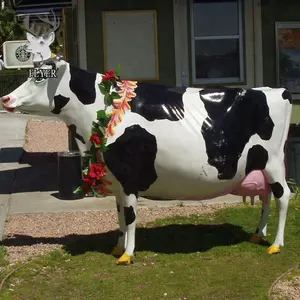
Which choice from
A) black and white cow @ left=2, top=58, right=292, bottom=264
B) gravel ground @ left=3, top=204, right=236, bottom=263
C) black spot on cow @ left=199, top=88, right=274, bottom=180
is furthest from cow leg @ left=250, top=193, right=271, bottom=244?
gravel ground @ left=3, top=204, right=236, bottom=263

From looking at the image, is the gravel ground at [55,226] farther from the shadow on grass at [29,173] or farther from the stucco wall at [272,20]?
the stucco wall at [272,20]

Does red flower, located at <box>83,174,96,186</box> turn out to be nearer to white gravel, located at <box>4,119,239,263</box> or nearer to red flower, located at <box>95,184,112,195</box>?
red flower, located at <box>95,184,112,195</box>

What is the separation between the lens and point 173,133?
6914 mm

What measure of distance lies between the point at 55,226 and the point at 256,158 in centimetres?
301

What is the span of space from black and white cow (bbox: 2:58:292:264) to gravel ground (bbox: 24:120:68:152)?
374 inches

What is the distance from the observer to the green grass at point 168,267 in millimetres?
6199

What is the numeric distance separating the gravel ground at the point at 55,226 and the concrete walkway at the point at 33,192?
0.81 feet

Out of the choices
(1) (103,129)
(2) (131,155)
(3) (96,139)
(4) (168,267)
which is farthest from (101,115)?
(4) (168,267)

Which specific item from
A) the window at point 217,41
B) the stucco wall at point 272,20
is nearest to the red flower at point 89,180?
the window at point 217,41

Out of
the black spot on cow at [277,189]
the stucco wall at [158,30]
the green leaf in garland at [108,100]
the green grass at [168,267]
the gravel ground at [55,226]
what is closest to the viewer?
the green grass at [168,267]

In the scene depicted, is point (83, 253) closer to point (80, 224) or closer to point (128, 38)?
point (80, 224)

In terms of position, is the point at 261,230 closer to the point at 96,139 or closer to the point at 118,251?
the point at 118,251

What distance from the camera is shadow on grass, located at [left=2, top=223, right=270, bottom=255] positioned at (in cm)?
768

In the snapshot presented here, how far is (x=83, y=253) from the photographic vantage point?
7.52 m
